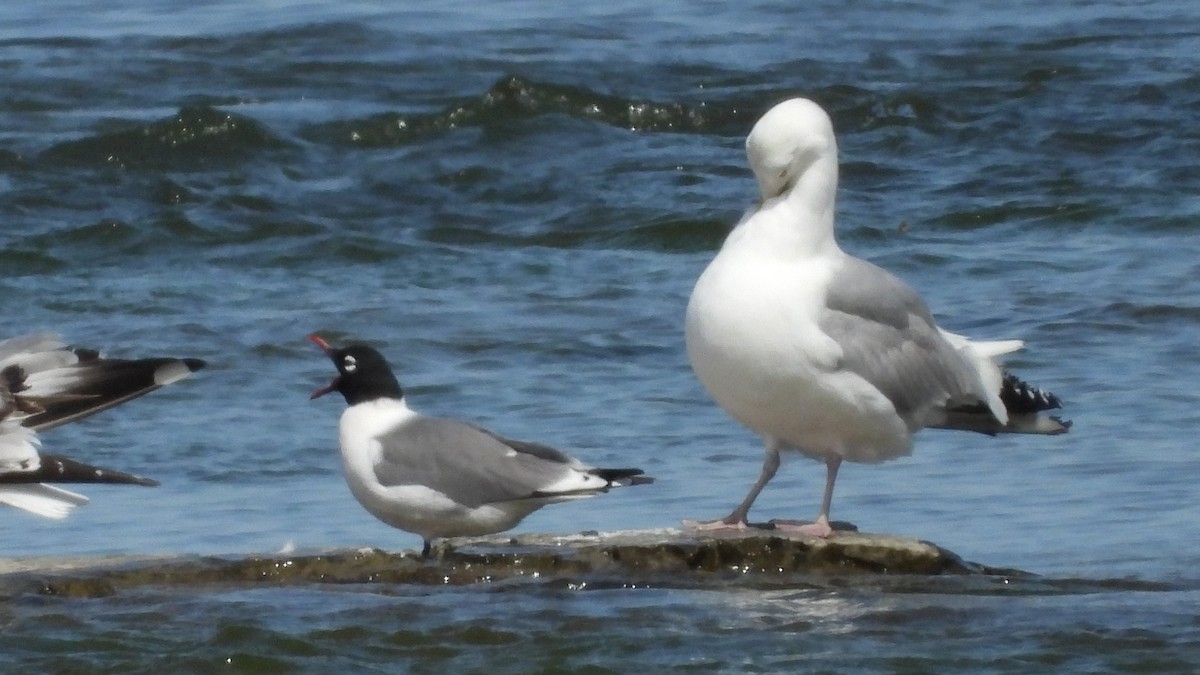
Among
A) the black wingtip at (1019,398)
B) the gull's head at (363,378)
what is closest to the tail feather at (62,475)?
the gull's head at (363,378)

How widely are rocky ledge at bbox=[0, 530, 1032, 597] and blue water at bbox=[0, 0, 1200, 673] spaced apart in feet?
0.49

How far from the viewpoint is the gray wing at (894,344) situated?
6.17m

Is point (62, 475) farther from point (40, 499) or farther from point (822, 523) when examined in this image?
point (822, 523)

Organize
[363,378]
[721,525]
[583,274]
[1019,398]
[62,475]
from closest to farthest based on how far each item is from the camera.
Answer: [62,475]
[721,525]
[363,378]
[1019,398]
[583,274]

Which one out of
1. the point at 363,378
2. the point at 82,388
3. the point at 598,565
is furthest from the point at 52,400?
the point at 598,565

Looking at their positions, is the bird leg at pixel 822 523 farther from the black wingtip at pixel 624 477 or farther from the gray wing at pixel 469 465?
the gray wing at pixel 469 465

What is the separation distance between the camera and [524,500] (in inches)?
243

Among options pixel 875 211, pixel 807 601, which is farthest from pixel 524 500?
pixel 875 211

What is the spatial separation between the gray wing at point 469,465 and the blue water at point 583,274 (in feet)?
1.00

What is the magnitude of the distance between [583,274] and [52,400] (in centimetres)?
563

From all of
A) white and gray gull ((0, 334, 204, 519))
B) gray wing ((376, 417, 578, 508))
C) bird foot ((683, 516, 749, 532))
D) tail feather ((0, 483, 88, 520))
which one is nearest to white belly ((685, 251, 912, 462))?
bird foot ((683, 516, 749, 532))

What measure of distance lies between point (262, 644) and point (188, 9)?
15565 mm

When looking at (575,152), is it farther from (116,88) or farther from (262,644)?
(262,644)

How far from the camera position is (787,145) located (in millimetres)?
6270
